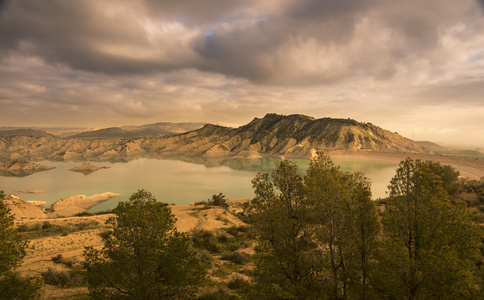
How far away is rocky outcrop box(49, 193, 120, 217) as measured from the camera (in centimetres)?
3796

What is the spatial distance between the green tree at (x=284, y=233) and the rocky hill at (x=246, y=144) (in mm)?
127933

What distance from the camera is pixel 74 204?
149 ft

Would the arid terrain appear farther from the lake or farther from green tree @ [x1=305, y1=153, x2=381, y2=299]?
the lake

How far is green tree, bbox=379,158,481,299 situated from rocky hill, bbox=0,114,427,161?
127 meters

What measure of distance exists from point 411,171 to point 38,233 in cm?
2730

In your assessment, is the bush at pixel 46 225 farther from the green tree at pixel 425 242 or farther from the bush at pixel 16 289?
the green tree at pixel 425 242

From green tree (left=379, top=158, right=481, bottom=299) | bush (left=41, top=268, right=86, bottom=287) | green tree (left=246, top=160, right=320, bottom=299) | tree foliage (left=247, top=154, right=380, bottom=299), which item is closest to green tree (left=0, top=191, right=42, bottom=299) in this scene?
bush (left=41, top=268, right=86, bottom=287)

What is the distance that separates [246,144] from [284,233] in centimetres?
15428

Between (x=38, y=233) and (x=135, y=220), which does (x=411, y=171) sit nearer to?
(x=135, y=220)

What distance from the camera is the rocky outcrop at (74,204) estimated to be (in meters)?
38.0

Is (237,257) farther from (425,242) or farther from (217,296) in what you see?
(425,242)

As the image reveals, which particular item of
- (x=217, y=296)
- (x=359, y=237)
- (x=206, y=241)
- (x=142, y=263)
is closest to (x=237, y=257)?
(x=206, y=241)

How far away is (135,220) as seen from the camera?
26.0ft

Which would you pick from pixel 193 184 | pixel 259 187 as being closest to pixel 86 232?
pixel 259 187
